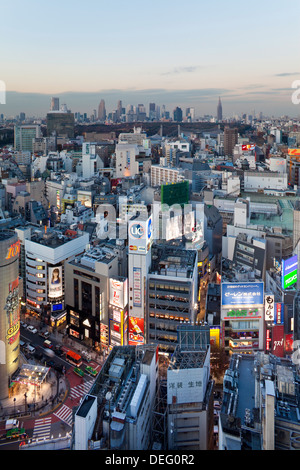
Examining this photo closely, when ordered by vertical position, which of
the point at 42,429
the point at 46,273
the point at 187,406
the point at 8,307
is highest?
the point at 8,307

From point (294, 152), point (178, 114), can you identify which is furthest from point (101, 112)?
point (294, 152)

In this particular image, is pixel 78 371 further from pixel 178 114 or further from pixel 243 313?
pixel 178 114

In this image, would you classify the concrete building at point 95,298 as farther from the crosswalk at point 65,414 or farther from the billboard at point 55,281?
the crosswalk at point 65,414

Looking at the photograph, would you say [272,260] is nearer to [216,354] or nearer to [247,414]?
[216,354]

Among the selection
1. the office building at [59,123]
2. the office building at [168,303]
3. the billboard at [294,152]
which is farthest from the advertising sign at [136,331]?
the office building at [59,123]

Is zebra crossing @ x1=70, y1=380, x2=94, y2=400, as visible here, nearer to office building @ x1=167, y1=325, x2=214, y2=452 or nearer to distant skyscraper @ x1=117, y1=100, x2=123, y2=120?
office building @ x1=167, y1=325, x2=214, y2=452
